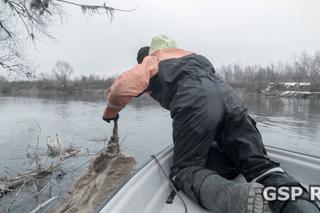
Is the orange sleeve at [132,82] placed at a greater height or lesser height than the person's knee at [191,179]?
greater

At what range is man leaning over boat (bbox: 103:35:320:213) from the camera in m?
2.16

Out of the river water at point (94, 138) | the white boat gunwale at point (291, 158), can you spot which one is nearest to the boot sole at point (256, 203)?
the white boat gunwale at point (291, 158)

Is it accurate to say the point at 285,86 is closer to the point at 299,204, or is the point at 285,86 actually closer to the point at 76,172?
the point at 76,172

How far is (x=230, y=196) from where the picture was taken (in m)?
1.93

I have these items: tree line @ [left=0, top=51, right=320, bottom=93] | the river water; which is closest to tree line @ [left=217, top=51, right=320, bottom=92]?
tree line @ [left=0, top=51, right=320, bottom=93]

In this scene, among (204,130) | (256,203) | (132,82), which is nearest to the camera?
(256,203)

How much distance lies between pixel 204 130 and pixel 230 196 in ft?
1.88

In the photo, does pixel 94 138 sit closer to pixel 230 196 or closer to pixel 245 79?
pixel 230 196

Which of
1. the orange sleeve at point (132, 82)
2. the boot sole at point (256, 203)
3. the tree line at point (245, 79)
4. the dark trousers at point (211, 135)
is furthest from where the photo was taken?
the tree line at point (245, 79)

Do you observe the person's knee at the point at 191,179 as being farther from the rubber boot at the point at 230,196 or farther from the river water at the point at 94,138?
the river water at the point at 94,138

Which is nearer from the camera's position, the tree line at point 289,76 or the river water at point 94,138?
the river water at point 94,138

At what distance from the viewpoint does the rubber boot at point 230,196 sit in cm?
181

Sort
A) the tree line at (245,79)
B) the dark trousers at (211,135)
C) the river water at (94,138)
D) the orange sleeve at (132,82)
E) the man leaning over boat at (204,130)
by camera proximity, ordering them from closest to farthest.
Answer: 1. the man leaning over boat at (204,130)
2. the dark trousers at (211,135)
3. the orange sleeve at (132,82)
4. the river water at (94,138)
5. the tree line at (245,79)

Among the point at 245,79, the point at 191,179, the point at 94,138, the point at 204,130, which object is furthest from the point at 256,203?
the point at 245,79
